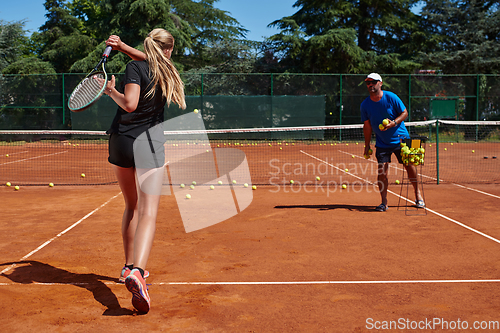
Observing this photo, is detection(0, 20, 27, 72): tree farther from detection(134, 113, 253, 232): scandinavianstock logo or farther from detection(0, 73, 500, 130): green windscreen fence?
detection(134, 113, 253, 232): scandinavianstock logo

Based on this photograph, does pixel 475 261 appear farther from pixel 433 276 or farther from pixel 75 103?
pixel 75 103

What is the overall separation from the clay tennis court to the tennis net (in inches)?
103

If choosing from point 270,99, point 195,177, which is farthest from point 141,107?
point 270,99

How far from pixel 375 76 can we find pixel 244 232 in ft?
8.45

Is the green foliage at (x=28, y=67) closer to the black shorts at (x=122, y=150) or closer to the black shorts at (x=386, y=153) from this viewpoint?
the black shorts at (x=386, y=153)

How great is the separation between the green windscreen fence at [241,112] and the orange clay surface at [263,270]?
13.0m

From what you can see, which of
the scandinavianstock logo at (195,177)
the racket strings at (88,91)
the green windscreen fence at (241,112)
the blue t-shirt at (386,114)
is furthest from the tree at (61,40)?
the racket strings at (88,91)

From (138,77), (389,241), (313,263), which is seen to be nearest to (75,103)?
(138,77)

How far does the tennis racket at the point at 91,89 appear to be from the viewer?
9.11 feet

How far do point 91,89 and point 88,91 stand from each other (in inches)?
1.3

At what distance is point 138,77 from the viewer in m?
2.77

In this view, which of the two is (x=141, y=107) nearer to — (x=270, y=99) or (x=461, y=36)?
(x=270, y=99)

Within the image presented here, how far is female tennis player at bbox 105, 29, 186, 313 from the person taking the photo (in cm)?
275

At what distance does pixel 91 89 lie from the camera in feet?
9.73
